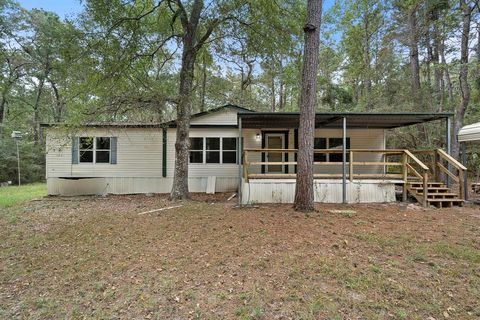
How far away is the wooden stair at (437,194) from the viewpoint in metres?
7.94

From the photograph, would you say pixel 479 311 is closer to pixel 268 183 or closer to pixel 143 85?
pixel 268 183

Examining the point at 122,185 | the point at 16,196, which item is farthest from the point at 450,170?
the point at 16,196

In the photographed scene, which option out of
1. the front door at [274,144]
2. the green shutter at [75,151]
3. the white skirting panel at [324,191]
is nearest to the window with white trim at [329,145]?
the front door at [274,144]

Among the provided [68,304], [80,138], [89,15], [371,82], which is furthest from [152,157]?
[371,82]

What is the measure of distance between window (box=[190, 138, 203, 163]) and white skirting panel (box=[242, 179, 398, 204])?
12.0 feet

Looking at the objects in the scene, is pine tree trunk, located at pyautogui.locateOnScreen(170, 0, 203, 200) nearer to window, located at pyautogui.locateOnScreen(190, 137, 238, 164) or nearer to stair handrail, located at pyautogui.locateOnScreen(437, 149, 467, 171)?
window, located at pyautogui.locateOnScreen(190, 137, 238, 164)

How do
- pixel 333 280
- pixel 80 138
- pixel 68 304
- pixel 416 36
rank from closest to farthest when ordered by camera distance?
pixel 68 304, pixel 333 280, pixel 80 138, pixel 416 36

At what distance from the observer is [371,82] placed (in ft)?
62.7

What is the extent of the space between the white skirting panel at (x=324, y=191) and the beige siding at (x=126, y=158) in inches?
197

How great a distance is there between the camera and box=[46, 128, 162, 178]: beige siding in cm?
1117

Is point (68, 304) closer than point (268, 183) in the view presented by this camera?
Yes

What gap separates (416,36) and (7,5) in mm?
28184

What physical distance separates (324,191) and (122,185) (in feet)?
27.7

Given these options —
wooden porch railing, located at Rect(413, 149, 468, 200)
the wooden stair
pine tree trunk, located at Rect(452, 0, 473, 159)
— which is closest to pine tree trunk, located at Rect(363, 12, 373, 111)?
pine tree trunk, located at Rect(452, 0, 473, 159)
